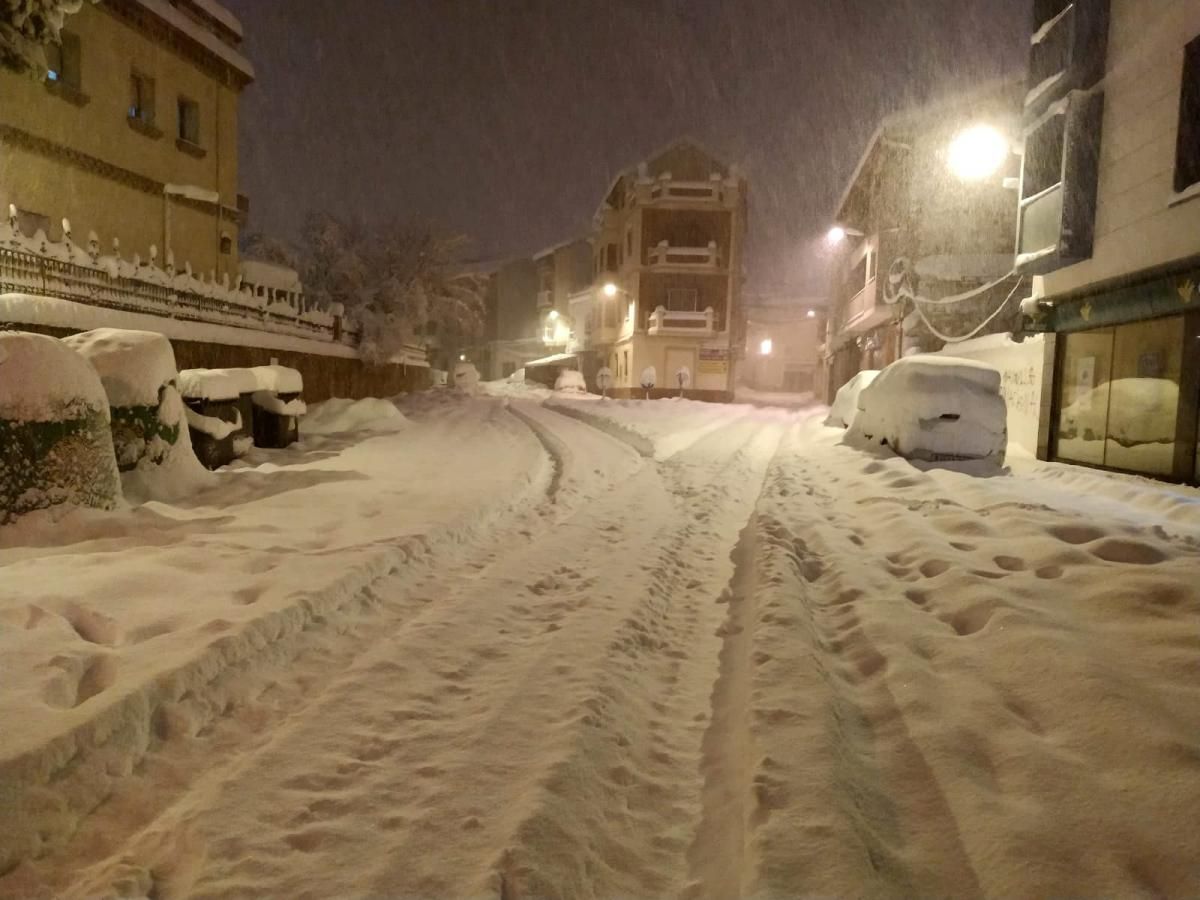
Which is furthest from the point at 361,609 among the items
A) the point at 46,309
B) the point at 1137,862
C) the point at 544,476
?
the point at 46,309

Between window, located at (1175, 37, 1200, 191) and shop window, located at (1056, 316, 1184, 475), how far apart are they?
6.81ft

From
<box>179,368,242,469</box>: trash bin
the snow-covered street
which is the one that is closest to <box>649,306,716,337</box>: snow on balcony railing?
<box>179,368,242,469</box>: trash bin

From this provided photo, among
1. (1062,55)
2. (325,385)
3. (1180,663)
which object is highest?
(1062,55)

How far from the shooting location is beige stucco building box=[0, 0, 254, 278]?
15039 mm

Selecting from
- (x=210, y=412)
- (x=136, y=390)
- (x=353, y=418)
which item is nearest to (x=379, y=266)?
(x=353, y=418)

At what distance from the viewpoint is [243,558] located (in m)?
5.63

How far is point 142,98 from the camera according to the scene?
701 inches

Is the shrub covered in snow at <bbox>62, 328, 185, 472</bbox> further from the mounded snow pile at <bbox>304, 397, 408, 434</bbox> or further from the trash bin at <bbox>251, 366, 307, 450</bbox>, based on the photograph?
the mounded snow pile at <bbox>304, 397, 408, 434</bbox>

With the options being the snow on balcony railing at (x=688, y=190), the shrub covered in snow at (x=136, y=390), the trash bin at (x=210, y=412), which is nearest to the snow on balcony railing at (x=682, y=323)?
the snow on balcony railing at (x=688, y=190)

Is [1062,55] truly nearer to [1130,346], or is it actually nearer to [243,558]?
[1130,346]

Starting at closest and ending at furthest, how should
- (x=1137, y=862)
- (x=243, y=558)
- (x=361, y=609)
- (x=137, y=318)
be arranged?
(x=1137, y=862), (x=361, y=609), (x=243, y=558), (x=137, y=318)

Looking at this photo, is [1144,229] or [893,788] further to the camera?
[1144,229]

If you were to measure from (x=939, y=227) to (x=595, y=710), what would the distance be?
2258 centimetres

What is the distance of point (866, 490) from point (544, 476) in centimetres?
469
